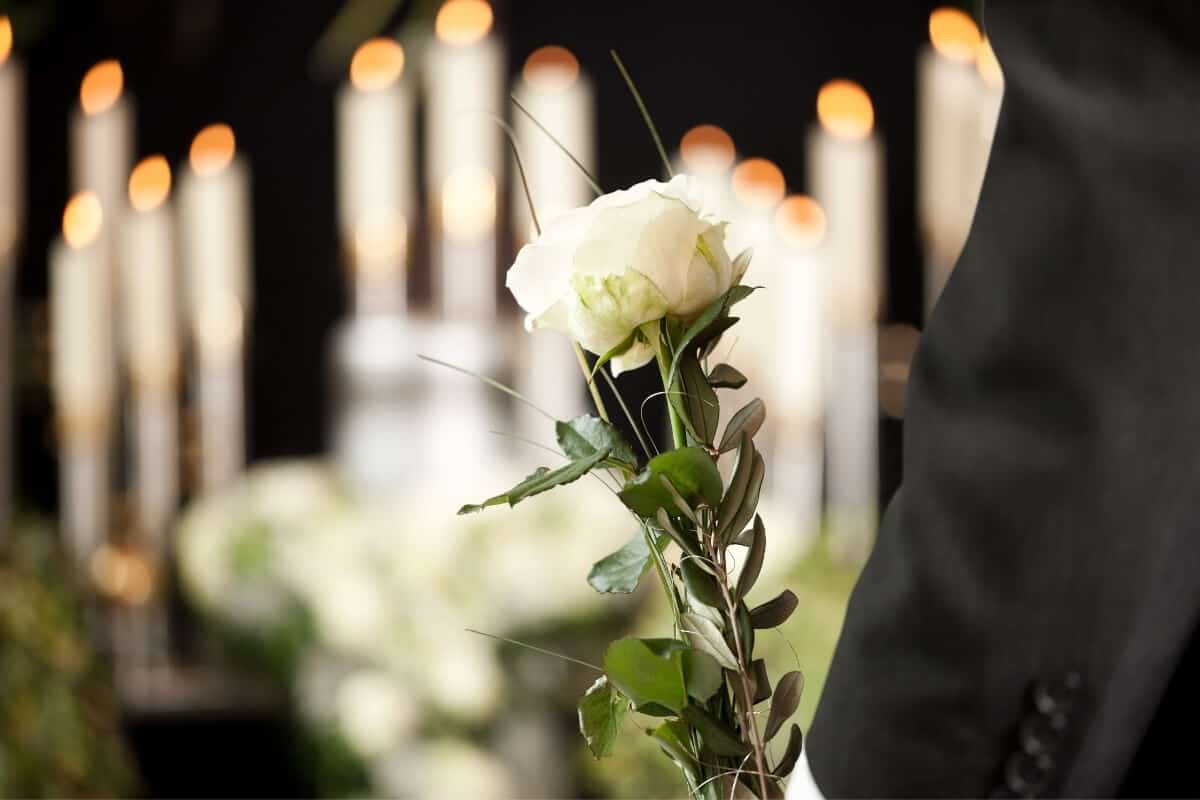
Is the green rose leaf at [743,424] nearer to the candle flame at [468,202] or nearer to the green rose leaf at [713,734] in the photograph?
the green rose leaf at [713,734]

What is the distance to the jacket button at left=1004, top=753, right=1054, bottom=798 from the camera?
27cm

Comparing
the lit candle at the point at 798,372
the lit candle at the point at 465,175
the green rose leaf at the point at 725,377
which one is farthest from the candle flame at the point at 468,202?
the green rose leaf at the point at 725,377

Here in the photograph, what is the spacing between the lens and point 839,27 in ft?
7.38

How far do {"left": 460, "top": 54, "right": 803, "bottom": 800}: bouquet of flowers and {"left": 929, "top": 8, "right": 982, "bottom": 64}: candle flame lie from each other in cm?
143

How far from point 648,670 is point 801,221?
1.54m

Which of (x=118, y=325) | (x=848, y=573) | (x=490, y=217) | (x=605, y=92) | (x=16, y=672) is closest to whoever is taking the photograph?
(x=16, y=672)

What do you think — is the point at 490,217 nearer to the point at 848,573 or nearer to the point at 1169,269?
the point at 848,573

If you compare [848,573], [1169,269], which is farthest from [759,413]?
[848,573]

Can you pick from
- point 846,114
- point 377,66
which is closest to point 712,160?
point 846,114

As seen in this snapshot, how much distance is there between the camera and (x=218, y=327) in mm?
1607

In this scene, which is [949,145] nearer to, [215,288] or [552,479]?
[215,288]

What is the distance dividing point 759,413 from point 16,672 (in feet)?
3.23

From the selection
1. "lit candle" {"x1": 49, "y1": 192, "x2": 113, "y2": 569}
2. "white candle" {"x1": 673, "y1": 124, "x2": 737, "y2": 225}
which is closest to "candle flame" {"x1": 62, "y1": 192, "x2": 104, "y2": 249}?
"lit candle" {"x1": 49, "y1": 192, "x2": 113, "y2": 569}

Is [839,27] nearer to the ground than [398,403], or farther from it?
farther from it
